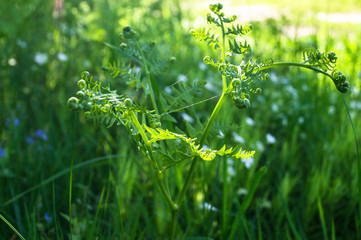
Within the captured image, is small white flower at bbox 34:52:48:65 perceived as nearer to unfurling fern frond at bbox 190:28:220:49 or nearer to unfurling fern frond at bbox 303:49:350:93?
unfurling fern frond at bbox 190:28:220:49

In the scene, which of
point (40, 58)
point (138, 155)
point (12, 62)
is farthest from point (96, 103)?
point (40, 58)

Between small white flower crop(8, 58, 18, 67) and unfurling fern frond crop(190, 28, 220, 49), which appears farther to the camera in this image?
small white flower crop(8, 58, 18, 67)

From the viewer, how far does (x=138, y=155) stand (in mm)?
1782

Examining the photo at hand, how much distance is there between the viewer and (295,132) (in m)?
2.05

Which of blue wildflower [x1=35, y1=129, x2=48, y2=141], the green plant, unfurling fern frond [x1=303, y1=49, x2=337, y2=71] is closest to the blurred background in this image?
blue wildflower [x1=35, y1=129, x2=48, y2=141]

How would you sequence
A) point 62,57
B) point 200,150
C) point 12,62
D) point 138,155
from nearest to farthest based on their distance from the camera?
point 200,150
point 138,155
point 12,62
point 62,57

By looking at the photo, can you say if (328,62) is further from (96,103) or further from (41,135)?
(41,135)

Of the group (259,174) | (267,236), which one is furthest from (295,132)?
(259,174)

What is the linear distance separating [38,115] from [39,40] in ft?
3.33

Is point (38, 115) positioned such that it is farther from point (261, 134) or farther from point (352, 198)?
point (352, 198)

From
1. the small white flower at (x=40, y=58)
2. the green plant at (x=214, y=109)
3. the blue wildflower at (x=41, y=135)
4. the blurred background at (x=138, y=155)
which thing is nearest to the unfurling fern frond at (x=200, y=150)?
the green plant at (x=214, y=109)

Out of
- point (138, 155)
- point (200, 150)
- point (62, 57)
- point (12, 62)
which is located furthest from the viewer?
point (62, 57)

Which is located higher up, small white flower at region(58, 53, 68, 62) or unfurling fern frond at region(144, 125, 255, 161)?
small white flower at region(58, 53, 68, 62)

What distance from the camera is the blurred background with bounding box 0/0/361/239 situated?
52.2 inches
